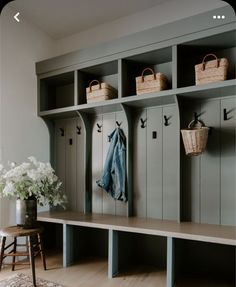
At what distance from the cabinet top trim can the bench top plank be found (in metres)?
1.67

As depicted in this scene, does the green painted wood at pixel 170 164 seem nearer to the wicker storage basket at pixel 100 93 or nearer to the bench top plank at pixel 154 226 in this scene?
Result: the bench top plank at pixel 154 226

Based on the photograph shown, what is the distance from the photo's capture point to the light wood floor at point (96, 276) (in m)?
2.36

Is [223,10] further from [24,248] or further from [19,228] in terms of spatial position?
[24,248]

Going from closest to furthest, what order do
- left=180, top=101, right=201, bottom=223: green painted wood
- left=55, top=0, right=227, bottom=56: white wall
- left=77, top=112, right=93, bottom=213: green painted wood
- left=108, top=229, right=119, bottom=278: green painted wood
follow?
1. left=108, top=229, right=119, bottom=278: green painted wood
2. left=180, top=101, right=201, bottom=223: green painted wood
3. left=55, top=0, right=227, bottom=56: white wall
4. left=77, top=112, right=93, bottom=213: green painted wood

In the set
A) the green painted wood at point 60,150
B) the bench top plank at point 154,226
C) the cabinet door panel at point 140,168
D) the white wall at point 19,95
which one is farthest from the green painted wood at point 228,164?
the white wall at point 19,95

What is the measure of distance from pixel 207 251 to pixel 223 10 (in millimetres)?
2169

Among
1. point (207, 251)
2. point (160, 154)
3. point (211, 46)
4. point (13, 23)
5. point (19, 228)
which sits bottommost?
point (207, 251)

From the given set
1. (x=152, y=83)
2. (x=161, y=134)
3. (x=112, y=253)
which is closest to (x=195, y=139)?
(x=161, y=134)

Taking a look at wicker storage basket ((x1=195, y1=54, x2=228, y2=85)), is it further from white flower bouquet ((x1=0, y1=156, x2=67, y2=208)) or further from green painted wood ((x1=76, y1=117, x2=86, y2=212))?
white flower bouquet ((x1=0, y1=156, x2=67, y2=208))

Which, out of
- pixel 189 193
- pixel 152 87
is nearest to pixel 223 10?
pixel 152 87

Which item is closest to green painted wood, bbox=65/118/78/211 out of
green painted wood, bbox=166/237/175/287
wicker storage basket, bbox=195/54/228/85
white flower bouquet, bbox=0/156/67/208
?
white flower bouquet, bbox=0/156/67/208

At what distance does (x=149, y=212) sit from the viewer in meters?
2.86

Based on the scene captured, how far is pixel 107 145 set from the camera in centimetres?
316

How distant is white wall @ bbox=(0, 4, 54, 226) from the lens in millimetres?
2959
